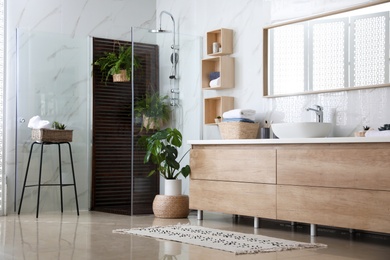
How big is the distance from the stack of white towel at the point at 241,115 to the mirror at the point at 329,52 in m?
0.24

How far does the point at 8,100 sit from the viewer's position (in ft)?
20.4

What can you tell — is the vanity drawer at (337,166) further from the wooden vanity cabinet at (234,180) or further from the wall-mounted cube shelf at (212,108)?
the wall-mounted cube shelf at (212,108)

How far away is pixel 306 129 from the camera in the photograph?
15.5 ft

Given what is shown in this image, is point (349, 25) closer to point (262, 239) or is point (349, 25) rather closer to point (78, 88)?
point (262, 239)

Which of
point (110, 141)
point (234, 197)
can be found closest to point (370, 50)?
point (234, 197)

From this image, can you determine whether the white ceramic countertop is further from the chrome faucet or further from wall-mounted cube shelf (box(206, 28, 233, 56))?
wall-mounted cube shelf (box(206, 28, 233, 56))

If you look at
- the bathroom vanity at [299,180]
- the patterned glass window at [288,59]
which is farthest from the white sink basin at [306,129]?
the patterned glass window at [288,59]

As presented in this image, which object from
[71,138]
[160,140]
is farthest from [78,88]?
[160,140]

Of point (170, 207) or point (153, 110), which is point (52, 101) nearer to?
point (153, 110)

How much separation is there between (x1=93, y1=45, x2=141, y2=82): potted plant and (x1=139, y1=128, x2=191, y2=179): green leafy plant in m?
0.77

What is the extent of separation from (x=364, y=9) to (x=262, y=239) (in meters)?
1.91

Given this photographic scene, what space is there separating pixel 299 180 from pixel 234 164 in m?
0.73

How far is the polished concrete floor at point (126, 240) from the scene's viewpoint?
12.2 feet

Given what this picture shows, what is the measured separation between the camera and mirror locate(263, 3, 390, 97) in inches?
187
